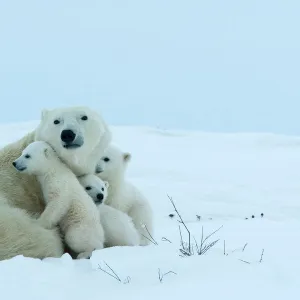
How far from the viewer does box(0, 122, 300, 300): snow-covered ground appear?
2730 mm

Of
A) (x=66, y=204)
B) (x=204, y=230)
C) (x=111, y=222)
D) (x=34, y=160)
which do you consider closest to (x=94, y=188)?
(x=111, y=222)

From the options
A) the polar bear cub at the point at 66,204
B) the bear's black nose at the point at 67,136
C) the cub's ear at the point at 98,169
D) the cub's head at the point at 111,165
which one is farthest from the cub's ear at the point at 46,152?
the cub's head at the point at 111,165

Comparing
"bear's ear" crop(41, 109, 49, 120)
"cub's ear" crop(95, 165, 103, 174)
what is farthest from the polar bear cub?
"cub's ear" crop(95, 165, 103, 174)

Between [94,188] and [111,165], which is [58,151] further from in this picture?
[111,165]

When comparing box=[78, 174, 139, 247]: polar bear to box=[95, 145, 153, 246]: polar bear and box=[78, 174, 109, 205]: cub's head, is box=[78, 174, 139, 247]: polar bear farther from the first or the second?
box=[95, 145, 153, 246]: polar bear

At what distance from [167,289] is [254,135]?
13.2 meters

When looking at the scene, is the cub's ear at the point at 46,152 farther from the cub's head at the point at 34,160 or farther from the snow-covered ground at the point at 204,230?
the snow-covered ground at the point at 204,230

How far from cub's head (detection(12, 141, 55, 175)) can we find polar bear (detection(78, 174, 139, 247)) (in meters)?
0.33

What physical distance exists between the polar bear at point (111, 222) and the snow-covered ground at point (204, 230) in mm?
292

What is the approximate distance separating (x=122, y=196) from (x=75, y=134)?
34.6 inches

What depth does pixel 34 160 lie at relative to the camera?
3916 millimetres

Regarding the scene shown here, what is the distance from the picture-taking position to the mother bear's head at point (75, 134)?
4004 mm

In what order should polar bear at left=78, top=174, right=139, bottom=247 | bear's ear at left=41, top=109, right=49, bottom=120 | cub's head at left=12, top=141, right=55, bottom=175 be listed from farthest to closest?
bear's ear at left=41, top=109, right=49, bottom=120 < polar bear at left=78, top=174, right=139, bottom=247 < cub's head at left=12, top=141, right=55, bottom=175

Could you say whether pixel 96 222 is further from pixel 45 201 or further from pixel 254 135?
pixel 254 135
